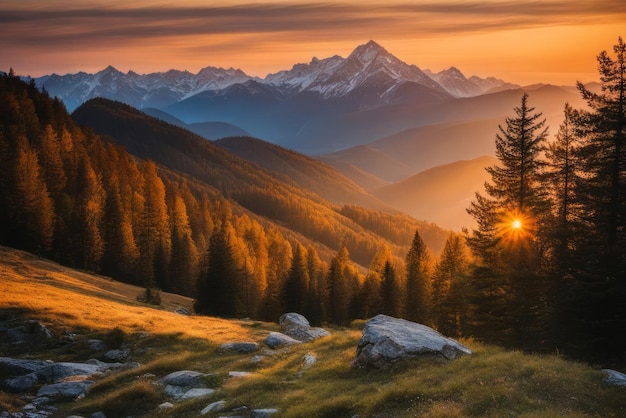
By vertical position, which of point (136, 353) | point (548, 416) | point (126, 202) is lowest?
point (136, 353)

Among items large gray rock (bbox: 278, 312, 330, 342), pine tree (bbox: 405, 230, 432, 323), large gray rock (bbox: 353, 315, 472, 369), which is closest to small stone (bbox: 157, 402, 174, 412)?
large gray rock (bbox: 353, 315, 472, 369)

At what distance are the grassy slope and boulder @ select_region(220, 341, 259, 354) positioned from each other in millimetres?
965

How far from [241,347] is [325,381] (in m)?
13.4

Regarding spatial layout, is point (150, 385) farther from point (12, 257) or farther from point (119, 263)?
point (119, 263)

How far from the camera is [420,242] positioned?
2995 inches

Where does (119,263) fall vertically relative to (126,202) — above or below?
below

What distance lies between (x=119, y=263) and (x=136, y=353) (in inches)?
2271

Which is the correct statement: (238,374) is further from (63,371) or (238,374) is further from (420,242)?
→ (420,242)

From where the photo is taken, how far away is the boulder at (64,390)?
87.8 feet

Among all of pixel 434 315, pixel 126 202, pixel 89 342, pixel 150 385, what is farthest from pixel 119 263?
pixel 150 385

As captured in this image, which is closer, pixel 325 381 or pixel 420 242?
pixel 325 381

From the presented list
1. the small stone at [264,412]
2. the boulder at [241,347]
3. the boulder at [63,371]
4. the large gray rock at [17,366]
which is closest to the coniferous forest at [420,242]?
the boulder at [241,347]

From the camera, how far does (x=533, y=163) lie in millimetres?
42625

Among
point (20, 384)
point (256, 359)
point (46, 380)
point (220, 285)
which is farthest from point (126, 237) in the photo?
point (256, 359)
